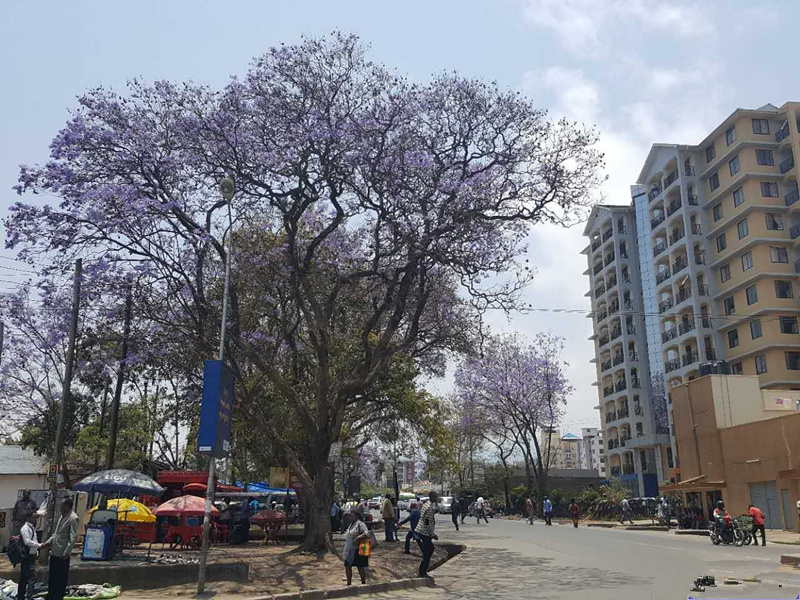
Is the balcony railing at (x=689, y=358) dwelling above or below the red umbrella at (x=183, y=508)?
above

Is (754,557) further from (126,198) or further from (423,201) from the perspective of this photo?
(126,198)

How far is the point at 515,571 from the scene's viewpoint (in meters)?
16.1

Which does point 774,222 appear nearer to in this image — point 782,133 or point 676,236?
point 782,133

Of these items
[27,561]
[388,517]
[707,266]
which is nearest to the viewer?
[27,561]

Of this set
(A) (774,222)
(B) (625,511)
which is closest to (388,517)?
(B) (625,511)

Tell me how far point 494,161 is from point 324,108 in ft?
15.7

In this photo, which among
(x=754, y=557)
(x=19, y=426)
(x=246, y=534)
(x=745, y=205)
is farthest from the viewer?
(x=745, y=205)

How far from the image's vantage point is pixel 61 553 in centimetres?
1023

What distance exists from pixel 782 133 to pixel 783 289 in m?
11.8

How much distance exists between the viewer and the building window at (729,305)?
180ft

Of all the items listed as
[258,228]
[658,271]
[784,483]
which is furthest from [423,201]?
[658,271]

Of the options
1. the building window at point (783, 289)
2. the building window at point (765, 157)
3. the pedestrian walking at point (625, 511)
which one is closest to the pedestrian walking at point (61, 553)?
the pedestrian walking at point (625, 511)

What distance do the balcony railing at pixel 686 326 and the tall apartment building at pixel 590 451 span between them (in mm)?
104416

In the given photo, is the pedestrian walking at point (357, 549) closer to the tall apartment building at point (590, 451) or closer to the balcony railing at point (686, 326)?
the balcony railing at point (686, 326)
